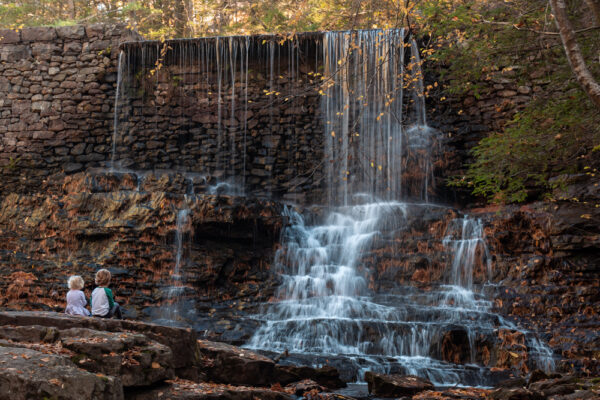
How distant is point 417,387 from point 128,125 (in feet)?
35.6

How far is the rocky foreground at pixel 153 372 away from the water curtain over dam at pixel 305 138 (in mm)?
3503

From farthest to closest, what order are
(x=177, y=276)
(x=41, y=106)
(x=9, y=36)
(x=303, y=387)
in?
(x=9, y=36) < (x=41, y=106) < (x=177, y=276) < (x=303, y=387)

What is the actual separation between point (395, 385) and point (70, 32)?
41.3 ft

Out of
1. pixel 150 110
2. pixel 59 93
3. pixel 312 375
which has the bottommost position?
pixel 312 375

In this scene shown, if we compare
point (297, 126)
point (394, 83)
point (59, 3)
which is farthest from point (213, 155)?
point (59, 3)

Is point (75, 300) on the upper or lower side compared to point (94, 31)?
lower

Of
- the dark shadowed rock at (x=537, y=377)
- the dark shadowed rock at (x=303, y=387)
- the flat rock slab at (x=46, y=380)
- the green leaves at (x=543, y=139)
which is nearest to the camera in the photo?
the flat rock slab at (x=46, y=380)

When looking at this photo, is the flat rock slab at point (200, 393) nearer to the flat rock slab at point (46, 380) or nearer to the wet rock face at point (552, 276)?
the flat rock slab at point (46, 380)

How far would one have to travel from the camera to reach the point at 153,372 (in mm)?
4332

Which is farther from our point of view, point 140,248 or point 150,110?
point 150,110

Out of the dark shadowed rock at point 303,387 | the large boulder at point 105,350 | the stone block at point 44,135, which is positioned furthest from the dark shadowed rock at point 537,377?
the stone block at point 44,135

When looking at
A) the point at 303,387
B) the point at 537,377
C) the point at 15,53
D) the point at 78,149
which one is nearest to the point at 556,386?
the point at 537,377

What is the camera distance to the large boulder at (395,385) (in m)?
6.15

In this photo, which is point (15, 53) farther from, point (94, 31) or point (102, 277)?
point (102, 277)
